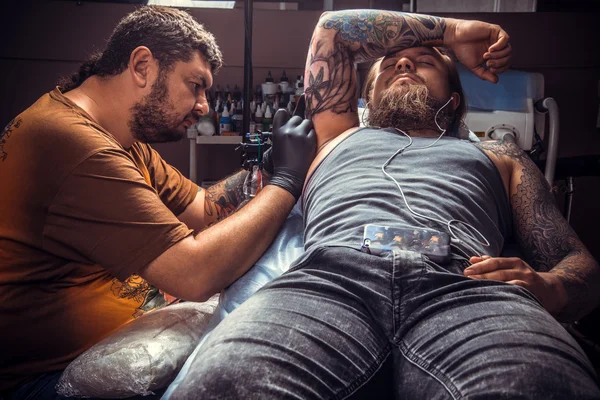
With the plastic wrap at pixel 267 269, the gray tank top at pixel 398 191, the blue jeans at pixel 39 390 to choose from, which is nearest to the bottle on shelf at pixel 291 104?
the gray tank top at pixel 398 191

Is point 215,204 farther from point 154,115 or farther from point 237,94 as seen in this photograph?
point 237,94

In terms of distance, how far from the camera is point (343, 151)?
56.1 inches

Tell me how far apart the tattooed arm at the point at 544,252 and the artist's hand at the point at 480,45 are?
0.28 m

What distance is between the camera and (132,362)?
976mm

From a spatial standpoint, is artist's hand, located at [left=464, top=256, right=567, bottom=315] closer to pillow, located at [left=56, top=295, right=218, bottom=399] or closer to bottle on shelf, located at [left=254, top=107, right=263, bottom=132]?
pillow, located at [left=56, top=295, right=218, bottom=399]

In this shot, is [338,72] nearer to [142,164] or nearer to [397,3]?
[142,164]

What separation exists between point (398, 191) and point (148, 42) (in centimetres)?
77

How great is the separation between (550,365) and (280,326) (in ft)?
1.43

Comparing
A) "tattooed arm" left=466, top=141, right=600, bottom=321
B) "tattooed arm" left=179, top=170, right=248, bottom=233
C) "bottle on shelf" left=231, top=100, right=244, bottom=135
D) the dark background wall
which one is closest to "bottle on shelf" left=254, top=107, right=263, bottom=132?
"bottle on shelf" left=231, top=100, right=244, bottom=135

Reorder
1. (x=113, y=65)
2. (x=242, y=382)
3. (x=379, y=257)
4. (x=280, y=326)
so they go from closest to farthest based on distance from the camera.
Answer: (x=242, y=382) → (x=280, y=326) → (x=379, y=257) → (x=113, y=65)

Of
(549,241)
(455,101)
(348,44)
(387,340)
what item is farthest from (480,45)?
(387,340)

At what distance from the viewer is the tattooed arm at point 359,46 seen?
1.61 metres

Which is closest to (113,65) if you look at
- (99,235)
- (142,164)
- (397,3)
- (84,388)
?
(142,164)

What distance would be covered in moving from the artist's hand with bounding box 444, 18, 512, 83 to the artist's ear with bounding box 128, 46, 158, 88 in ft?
3.02
